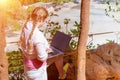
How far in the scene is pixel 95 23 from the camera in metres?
8.84

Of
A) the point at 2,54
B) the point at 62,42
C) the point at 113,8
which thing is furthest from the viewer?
the point at 113,8

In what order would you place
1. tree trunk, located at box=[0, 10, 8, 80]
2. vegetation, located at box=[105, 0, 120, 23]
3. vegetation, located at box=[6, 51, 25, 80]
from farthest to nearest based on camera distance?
vegetation, located at box=[105, 0, 120, 23]
vegetation, located at box=[6, 51, 25, 80]
tree trunk, located at box=[0, 10, 8, 80]

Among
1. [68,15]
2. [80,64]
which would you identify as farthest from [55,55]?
[68,15]

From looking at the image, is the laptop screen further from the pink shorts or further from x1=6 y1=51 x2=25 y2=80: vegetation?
x1=6 y1=51 x2=25 y2=80: vegetation

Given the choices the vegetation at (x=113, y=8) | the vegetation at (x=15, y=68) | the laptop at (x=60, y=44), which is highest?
the vegetation at (x=113, y=8)

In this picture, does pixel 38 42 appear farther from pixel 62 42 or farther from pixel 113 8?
pixel 113 8

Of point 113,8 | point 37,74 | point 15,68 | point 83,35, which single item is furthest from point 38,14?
point 113,8

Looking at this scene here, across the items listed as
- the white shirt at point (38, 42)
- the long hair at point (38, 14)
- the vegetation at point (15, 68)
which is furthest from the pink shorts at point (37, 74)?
the vegetation at point (15, 68)

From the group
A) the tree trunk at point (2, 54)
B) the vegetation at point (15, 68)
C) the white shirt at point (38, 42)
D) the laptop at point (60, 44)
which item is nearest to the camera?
the tree trunk at point (2, 54)

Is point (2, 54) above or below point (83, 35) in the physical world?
below

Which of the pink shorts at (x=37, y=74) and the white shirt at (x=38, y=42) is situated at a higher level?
the white shirt at (x=38, y=42)

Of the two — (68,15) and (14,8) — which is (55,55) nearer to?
(14,8)

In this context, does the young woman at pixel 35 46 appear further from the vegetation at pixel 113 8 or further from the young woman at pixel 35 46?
the vegetation at pixel 113 8

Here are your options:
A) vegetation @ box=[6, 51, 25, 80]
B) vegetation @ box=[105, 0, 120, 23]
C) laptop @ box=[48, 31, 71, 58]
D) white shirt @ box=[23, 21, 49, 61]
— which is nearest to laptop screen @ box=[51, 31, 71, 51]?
laptop @ box=[48, 31, 71, 58]
